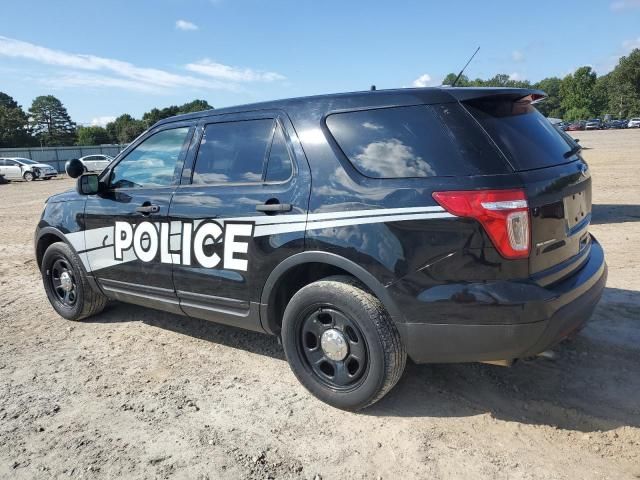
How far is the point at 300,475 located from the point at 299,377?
2.57ft

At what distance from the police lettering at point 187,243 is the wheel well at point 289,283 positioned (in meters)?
0.29

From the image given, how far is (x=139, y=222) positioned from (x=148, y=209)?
17cm

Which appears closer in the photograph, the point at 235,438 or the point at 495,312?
the point at 495,312

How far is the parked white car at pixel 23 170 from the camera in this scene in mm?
31427

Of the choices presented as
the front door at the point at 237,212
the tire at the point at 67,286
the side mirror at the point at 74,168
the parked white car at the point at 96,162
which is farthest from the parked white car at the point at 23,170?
the front door at the point at 237,212

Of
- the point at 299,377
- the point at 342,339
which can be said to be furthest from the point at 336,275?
the point at 299,377

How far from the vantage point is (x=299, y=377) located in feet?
10.7

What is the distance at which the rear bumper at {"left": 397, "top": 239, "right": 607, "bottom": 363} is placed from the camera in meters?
2.56

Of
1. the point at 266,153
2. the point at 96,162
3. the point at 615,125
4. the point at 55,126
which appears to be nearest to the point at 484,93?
the point at 266,153

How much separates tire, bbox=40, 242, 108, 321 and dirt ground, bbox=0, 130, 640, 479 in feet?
1.19

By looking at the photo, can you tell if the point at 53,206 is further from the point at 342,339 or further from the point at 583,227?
the point at 583,227

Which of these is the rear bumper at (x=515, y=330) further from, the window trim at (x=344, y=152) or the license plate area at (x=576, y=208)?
the window trim at (x=344, y=152)

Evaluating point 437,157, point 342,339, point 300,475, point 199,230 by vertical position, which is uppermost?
point 437,157

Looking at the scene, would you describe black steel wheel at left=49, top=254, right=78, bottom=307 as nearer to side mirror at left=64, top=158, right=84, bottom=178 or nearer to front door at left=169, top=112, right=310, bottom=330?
side mirror at left=64, top=158, right=84, bottom=178
